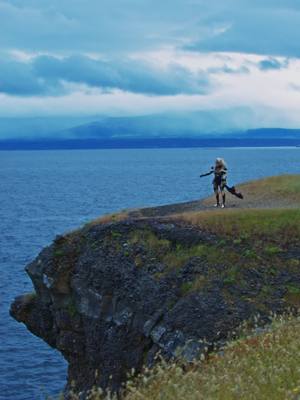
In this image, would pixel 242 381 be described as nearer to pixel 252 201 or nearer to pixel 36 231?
pixel 252 201

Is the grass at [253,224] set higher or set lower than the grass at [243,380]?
lower

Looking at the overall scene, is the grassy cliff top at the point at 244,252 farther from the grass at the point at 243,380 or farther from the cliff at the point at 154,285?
the grass at the point at 243,380

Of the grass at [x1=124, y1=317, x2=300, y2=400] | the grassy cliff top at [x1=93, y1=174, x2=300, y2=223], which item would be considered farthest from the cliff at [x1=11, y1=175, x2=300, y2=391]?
the grass at [x1=124, y1=317, x2=300, y2=400]

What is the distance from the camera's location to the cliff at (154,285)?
2831 centimetres

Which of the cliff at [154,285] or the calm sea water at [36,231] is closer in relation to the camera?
the cliff at [154,285]

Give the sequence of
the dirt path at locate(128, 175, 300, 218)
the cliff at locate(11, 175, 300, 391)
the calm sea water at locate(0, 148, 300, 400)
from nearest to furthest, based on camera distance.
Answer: the cliff at locate(11, 175, 300, 391) < the dirt path at locate(128, 175, 300, 218) < the calm sea water at locate(0, 148, 300, 400)

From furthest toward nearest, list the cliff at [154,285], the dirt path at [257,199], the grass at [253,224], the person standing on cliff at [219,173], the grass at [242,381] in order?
1. the dirt path at [257,199]
2. the person standing on cliff at [219,173]
3. the grass at [253,224]
4. the cliff at [154,285]
5. the grass at [242,381]

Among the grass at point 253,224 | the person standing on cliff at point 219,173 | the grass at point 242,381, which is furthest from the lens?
the person standing on cliff at point 219,173

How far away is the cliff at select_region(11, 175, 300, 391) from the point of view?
92.9ft

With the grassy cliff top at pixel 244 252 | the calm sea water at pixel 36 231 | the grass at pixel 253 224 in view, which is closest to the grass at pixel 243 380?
the grassy cliff top at pixel 244 252

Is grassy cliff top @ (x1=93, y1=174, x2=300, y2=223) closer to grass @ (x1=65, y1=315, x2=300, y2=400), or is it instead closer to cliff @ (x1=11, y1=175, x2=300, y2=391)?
cliff @ (x1=11, y1=175, x2=300, y2=391)

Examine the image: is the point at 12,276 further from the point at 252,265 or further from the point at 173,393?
the point at 173,393

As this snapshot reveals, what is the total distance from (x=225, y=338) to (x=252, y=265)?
5261mm

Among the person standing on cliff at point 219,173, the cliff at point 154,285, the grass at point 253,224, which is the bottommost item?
the cliff at point 154,285
